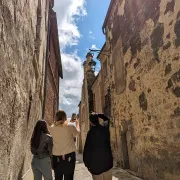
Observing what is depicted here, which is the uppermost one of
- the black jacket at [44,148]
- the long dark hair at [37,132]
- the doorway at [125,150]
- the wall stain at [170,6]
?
the wall stain at [170,6]

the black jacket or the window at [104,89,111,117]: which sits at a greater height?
the window at [104,89,111,117]

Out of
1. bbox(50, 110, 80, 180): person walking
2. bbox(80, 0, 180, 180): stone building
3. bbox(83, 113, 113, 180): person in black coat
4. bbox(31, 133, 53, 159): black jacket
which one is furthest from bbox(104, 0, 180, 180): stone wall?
bbox(31, 133, 53, 159): black jacket

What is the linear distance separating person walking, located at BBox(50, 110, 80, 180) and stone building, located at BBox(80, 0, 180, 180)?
7.46ft

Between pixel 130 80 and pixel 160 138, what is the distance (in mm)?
2418

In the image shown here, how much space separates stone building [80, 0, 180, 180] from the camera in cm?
452

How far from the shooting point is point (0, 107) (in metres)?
2.08

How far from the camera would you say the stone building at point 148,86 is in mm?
4516

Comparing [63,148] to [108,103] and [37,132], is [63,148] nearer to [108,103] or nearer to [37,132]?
[37,132]

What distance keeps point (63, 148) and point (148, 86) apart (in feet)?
10.5

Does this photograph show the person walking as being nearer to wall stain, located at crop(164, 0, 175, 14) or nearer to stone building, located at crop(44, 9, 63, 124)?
wall stain, located at crop(164, 0, 175, 14)

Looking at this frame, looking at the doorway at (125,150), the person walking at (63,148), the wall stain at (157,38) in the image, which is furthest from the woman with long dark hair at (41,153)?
the doorway at (125,150)

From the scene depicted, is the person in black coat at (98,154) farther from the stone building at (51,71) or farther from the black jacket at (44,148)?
the stone building at (51,71)

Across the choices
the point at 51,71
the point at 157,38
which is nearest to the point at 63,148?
the point at 157,38

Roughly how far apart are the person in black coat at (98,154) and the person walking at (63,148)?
9.6 inches
